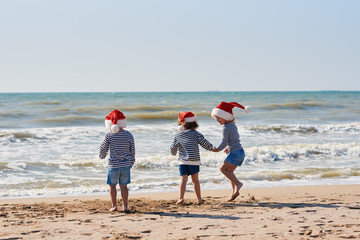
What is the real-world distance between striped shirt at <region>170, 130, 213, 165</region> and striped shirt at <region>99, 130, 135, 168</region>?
2.65 ft

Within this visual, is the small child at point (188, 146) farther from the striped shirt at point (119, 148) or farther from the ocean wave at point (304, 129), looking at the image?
the ocean wave at point (304, 129)

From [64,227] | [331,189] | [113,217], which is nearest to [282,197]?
[331,189]

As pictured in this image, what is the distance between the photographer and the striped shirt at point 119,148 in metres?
5.39

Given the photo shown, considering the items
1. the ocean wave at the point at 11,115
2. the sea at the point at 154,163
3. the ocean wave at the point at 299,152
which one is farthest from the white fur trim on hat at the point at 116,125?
the ocean wave at the point at 11,115

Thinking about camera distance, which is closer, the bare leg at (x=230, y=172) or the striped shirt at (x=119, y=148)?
the striped shirt at (x=119, y=148)

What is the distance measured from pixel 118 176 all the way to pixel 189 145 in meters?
1.10

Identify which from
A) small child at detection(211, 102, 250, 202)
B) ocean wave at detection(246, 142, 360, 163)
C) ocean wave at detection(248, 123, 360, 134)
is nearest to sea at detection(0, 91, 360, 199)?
ocean wave at detection(246, 142, 360, 163)

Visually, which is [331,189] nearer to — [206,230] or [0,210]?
[206,230]

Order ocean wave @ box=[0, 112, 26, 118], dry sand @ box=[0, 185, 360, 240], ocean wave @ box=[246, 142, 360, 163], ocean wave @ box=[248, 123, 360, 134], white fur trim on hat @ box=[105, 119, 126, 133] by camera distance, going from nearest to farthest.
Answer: dry sand @ box=[0, 185, 360, 240], white fur trim on hat @ box=[105, 119, 126, 133], ocean wave @ box=[246, 142, 360, 163], ocean wave @ box=[248, 123, 360, 134], ocean wave @ box=[0, 112, 26, 118]

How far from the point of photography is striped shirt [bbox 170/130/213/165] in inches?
234

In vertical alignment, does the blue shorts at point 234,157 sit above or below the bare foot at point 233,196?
above

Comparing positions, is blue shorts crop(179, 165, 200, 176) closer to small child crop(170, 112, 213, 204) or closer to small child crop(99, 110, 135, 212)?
small child crop(170, 112, 213, 204)

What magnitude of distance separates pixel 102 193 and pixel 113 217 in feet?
7.14

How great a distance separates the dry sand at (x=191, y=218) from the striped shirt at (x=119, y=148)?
61 centimetres
